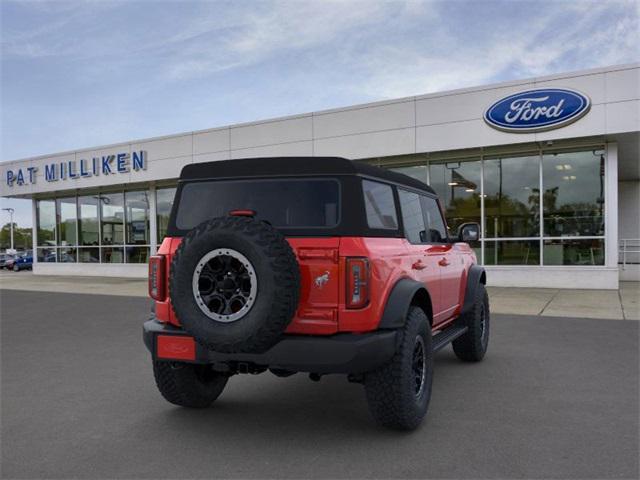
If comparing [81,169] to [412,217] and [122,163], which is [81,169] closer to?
[122,163]

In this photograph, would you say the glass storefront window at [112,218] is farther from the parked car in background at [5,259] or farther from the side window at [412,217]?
the side window at [412,217]

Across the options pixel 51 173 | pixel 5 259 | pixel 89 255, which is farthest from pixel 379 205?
pixel 5 259

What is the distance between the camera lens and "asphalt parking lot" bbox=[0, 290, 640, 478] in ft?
11.1

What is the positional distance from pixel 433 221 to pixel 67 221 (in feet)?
77.9

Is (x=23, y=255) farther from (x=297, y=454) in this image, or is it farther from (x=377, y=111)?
(x=297, y=454)

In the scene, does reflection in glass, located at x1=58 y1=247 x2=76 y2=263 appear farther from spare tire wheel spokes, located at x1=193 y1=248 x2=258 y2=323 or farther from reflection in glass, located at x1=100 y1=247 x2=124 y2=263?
spare tire wheel spokes, located at x1=193 y1=248 x2=258 y2=323

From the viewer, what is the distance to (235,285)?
3518 mm

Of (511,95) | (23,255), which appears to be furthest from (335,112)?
(23,255)

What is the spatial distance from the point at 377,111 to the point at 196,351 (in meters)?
13.5

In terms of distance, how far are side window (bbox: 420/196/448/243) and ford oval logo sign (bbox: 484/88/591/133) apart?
9.40m

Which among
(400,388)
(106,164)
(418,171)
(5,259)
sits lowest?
(5,259)

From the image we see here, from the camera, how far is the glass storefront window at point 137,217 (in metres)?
22.6

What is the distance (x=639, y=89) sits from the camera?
41.8ft

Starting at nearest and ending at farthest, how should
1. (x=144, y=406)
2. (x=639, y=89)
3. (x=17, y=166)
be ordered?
(x=144, y=406), (x=639, y=89), (x=17, y=166)
